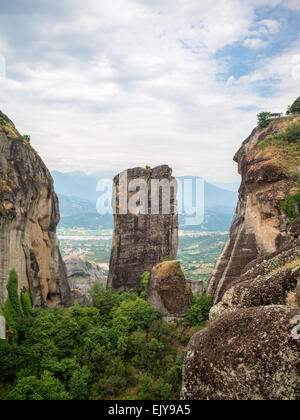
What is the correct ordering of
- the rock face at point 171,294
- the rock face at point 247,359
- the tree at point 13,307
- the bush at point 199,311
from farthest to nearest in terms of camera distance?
1. the rock face at point 171,294
2. the bush at point 199,311
3. the tree at point 13,307
4. the rock face at point 247,359

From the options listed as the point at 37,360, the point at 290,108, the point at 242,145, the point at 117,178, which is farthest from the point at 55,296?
the point at 290,108

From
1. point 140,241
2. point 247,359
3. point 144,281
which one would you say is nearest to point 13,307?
point 144,281

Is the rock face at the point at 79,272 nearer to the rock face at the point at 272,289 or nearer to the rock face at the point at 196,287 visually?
the rock face at the point at 196,287

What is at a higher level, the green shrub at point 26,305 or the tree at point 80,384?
the green shrub at point 26,305

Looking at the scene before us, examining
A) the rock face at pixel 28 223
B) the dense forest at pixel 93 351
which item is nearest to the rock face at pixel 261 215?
the dense forest at pixel 93 351

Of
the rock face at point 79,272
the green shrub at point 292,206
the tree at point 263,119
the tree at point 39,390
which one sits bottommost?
the rock face at point 79,272

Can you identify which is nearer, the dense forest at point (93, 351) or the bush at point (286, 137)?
the dense forest at point (93, 351)
